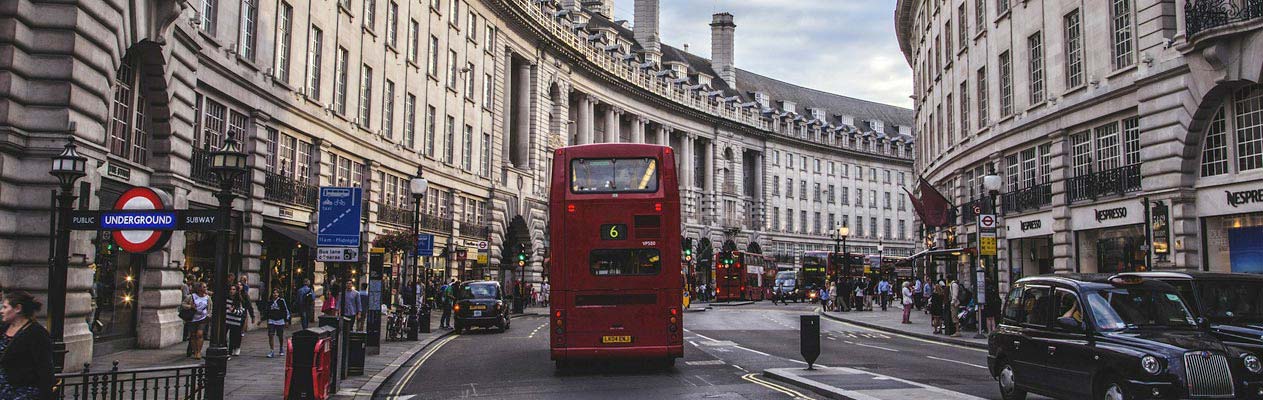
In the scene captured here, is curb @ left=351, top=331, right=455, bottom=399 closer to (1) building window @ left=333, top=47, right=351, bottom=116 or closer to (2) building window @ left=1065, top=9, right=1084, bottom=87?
(1) building window @ left=333, top=47, right=351, bottom=116

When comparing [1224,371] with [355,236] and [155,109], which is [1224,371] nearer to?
[355,236]

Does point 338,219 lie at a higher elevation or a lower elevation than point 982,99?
lower

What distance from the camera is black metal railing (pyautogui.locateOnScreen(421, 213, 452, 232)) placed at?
43.9m

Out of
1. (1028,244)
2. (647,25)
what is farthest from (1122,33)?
(647,25)

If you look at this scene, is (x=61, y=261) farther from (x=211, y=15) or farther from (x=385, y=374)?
→ (x=211, y=15)

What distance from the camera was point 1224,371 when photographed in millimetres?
10250

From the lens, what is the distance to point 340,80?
35969 mm

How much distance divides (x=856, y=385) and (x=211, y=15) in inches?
773

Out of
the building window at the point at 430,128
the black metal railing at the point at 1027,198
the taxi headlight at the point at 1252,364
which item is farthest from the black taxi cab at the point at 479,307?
the taxi headlight at the point at 1252,364

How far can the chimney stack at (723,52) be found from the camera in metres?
102

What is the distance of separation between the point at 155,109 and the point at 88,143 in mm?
4967

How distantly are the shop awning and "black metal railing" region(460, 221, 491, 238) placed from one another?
60.6 feet

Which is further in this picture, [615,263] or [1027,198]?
[1027,198]

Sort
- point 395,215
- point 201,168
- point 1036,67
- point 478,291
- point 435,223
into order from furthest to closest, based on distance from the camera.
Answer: point 435,223 → point 395,215 → point 1036,67 → point 478,291 → point 201,168
